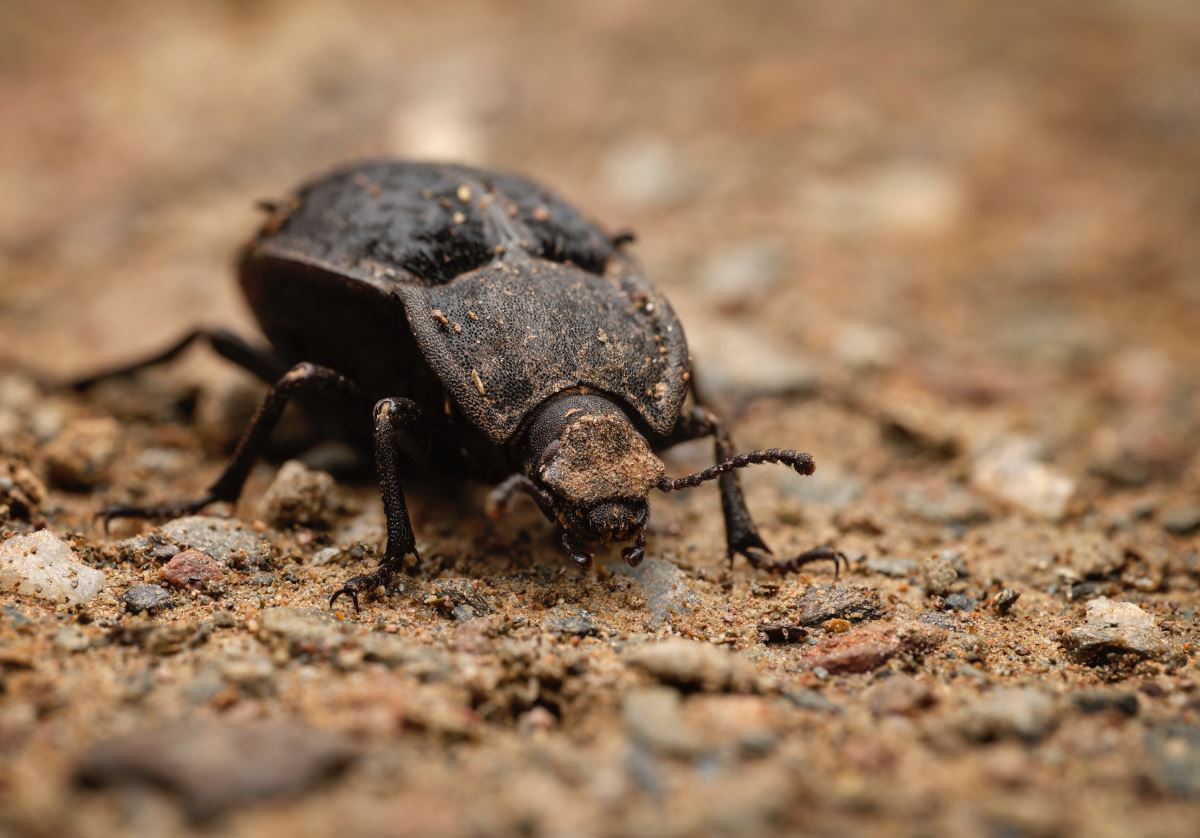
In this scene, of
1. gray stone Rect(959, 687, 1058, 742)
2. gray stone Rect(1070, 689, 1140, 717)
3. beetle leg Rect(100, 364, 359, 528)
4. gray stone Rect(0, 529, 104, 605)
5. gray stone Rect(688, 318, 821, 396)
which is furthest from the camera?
gray stone Rect(688, 318, 821, 396)

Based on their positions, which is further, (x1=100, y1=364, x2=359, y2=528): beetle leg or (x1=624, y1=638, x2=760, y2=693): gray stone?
(x1=100, y1=364, x2=359, y2=528): beetle leg

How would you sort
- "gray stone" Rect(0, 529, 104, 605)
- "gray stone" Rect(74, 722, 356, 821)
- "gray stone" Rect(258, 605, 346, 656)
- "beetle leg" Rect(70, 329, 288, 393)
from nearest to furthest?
"gray stone" Rect(74, 722, 356, 821) < "gray stone" Rect(258, 605, 346, 656) < "gray stone" Rect(0, 529, 104, 605) < "beetle leg" Rect(70, 329, 288, 393)

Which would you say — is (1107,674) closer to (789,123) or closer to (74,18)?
(789,123)

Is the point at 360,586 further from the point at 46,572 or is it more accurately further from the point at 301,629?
the point at 46,572

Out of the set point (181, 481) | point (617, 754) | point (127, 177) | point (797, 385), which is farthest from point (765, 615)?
point (127, 177)

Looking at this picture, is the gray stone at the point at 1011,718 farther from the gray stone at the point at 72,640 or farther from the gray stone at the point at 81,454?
the gray stone at the point at 81,454

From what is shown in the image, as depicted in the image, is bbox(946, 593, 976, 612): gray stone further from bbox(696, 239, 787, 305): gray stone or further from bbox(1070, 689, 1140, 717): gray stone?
bbox(696, 239, 787, 305): gray stone

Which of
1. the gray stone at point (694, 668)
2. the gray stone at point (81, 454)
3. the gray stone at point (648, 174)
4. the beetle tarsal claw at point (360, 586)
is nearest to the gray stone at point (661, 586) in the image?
the gray stone at point (694, 668)

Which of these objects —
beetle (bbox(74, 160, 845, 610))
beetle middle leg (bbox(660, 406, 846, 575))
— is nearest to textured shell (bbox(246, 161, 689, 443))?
beetle (bbox(74, 160, 845, 610))
